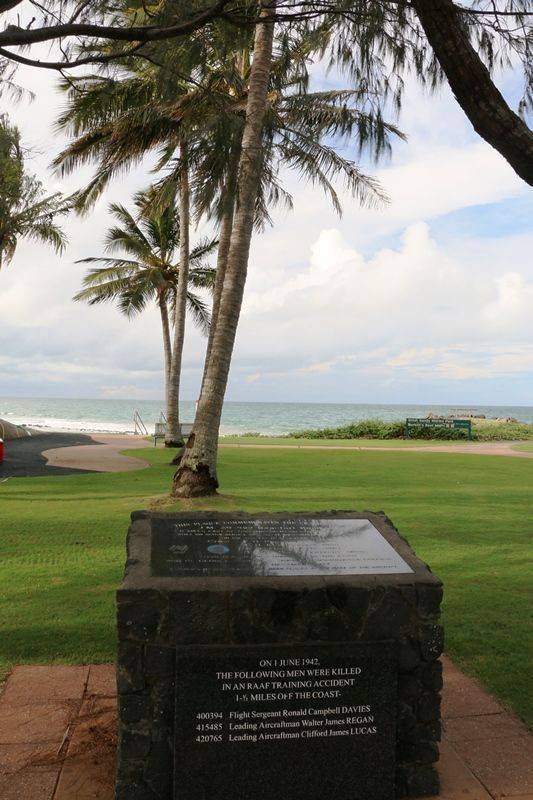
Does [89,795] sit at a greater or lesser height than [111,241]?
lesser

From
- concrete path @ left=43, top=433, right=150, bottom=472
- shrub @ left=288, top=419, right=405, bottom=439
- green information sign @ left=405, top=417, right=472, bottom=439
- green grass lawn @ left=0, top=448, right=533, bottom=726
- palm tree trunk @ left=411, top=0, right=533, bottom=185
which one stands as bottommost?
green grass lawn @ left=0, top=448, right=533, bottom=726

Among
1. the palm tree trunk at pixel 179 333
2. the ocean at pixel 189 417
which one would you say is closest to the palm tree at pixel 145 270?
the palm tree trunk at pixel 179 333

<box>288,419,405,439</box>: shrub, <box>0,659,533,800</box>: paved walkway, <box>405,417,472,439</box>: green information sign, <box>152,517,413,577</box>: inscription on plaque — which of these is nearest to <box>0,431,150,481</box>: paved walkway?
<box>0,659,533,800</box>: paved walkway

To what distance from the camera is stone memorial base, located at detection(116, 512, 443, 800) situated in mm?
2662

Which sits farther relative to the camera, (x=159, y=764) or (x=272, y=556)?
(x=272, y=556)

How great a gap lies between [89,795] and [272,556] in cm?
122

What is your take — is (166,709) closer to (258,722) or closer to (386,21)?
(258,722)

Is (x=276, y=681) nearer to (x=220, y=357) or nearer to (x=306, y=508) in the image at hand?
(x=306, y=508)

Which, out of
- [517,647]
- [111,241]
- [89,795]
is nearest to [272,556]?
[89,795]

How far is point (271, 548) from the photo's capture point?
309 cm

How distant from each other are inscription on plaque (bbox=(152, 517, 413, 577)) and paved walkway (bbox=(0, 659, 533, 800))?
0.97 meters

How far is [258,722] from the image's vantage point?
2.71 metres

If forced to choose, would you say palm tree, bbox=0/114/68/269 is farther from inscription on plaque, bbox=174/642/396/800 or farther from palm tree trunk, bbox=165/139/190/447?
inscription on plaque, bbox=174/642/396/800

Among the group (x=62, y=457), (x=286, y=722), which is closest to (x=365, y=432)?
(x=62, y=457)
